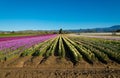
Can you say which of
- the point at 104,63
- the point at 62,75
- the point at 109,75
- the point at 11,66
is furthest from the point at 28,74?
the point at 104,63

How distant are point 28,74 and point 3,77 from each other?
122cm

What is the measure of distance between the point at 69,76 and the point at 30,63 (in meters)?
4.58

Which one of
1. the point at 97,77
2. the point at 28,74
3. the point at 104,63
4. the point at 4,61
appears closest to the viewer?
the point at 97,77

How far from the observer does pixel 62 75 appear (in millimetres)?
9336

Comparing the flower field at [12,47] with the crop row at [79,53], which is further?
the flower field at [12,47]

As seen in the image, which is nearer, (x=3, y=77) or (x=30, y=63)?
(x=3, y=77)

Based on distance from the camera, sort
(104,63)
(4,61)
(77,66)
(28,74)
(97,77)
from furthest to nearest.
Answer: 1. (4,61)
2. (104,63)
3. (77,66)
4. (28,74)
5. (97,77)

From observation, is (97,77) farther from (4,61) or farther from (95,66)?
(4,61)

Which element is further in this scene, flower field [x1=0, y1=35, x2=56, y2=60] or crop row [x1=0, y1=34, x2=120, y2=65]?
flower field [x1=0, y1=35, x2=56, y2=60]

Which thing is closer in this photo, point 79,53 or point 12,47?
point 79,53

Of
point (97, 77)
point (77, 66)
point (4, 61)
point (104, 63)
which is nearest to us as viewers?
point (97, 77)

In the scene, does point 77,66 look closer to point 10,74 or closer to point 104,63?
point 104,63

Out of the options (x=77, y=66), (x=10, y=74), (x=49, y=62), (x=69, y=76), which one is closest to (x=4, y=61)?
(x=49, y=62)

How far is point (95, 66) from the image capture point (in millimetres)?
11875
